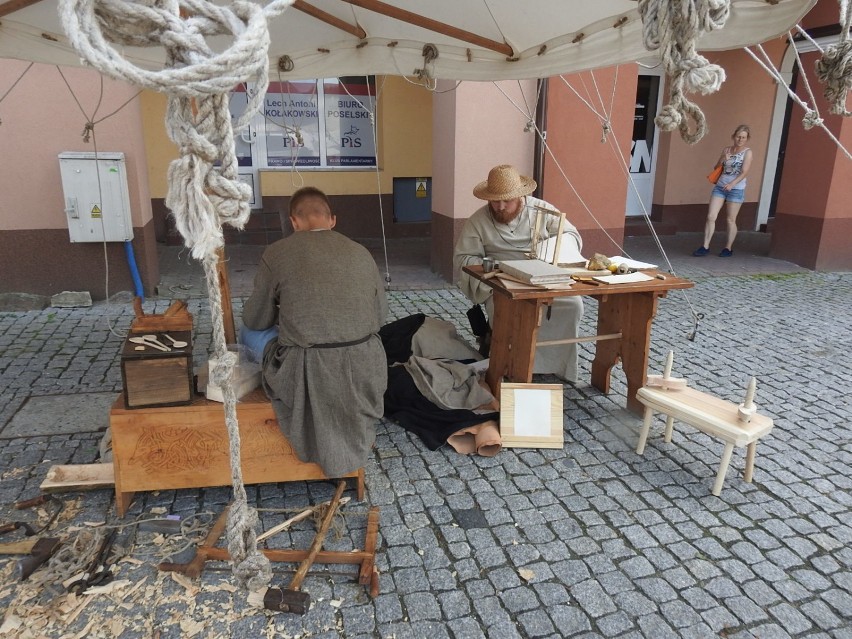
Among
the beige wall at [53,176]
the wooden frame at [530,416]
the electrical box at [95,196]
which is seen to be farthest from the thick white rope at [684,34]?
the electrical box at [95,196]

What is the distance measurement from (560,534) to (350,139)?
7324 mm

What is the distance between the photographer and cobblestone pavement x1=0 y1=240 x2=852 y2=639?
211cm

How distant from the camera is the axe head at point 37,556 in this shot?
88.2 inches

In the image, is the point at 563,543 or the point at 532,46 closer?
the point at 563,543

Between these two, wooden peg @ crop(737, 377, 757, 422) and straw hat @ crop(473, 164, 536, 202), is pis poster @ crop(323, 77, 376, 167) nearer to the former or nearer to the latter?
straw hat @ crop(473, 164, 536, 202)

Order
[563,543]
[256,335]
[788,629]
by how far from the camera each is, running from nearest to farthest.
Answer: [788,629] → [563,543] → [256,335]

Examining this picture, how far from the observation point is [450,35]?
3695 millimetres

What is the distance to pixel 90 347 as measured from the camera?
4.67 meters

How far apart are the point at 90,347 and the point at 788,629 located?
15.4 ft

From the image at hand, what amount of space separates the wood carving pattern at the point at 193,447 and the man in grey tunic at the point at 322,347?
11 centimetres

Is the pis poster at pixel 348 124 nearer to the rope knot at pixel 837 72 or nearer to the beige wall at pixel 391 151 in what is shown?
the beige wall at pixel 391 151

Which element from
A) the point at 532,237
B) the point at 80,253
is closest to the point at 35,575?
the point at 532,237

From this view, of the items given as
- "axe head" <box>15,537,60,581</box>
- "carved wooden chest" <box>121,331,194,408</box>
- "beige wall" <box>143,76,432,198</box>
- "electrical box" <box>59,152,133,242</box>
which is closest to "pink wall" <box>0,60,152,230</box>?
"electrical box" <box>59,152,133,242</box>

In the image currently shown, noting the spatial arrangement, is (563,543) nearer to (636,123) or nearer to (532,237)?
(532,237)
